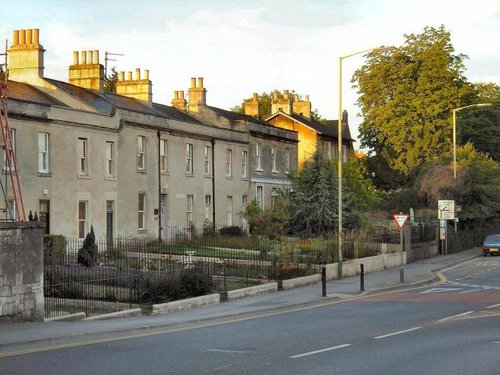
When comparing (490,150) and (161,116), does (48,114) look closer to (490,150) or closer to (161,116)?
(161,116)

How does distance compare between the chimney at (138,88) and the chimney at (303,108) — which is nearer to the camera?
the chimney at (138,88)

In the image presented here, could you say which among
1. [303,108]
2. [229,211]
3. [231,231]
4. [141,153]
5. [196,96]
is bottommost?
[231,231]

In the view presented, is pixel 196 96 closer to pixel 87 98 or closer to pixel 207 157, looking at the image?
pixel 207 157

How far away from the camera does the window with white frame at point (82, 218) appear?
136 ft

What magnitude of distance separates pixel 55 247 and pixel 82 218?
6.11 metres

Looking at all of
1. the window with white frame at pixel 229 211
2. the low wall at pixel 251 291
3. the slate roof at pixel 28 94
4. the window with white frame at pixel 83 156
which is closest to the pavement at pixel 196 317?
the low wall at pixel 251 291

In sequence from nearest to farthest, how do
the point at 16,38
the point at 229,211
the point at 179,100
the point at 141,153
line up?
1. the point at 16,38
2. the point at 141,153
3. the point at 229,211
4. the point at 179,100

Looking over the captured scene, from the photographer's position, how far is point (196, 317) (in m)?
22.5

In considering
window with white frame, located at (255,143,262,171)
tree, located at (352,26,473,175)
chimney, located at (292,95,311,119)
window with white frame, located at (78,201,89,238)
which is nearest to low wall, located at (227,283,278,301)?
window with white frame, located at (78,201,89,238)

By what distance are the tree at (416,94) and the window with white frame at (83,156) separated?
37.4 m

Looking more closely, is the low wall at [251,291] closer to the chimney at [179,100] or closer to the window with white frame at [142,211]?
the window with white frame at [142,211]

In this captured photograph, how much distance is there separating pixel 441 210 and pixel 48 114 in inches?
1070

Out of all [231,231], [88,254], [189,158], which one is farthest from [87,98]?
[88,254]

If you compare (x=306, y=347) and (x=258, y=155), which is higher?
(x=258, y=155)
